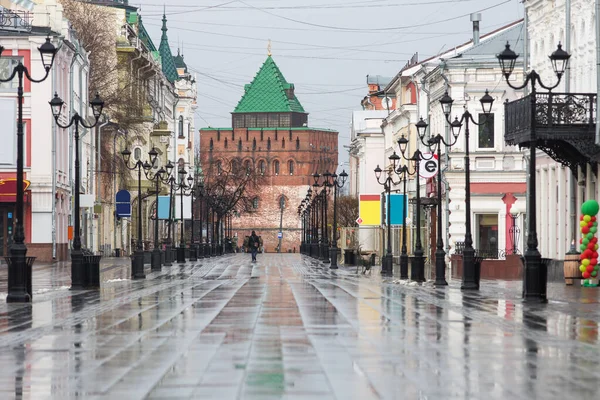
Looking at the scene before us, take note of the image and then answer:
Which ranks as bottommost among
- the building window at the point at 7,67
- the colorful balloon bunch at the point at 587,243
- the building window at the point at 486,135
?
the colorful balloon bunch at the point at 587,243

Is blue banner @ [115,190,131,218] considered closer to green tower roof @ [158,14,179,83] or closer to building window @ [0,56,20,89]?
building window @ [0,56,20,89]

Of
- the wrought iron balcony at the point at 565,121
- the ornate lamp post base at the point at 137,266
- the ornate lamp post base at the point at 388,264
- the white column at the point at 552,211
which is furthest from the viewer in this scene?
the ornate lamp post base at the point at 388,264

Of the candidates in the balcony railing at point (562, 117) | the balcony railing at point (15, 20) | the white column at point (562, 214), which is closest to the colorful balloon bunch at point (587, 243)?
the balcony railing at point (562, 117)

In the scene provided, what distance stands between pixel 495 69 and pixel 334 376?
55.4 metres

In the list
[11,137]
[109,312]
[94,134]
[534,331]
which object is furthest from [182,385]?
[94,134]

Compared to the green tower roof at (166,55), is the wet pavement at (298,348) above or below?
below

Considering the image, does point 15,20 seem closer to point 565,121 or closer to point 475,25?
point 475,25

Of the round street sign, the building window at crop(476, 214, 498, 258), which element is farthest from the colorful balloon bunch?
the building window at crop(476, 214, 498, 258)

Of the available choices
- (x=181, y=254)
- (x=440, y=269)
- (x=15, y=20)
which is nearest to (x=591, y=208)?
(x=440, y=269)

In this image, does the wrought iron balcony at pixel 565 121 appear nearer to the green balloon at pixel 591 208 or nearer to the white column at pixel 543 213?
the green balloon at pixel 591 208

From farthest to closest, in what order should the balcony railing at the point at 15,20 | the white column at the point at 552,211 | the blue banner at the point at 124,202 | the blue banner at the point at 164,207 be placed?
the blue banner at the point at 164,207
the blue banner at the point at 124,202
the balcony railing at the point at 15,20
the white column at the point at 552,211

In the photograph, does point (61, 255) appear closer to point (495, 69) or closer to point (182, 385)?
point (495, 69)

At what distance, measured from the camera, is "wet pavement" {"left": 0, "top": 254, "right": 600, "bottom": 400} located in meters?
12.7

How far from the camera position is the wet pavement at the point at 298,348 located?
1266cm
